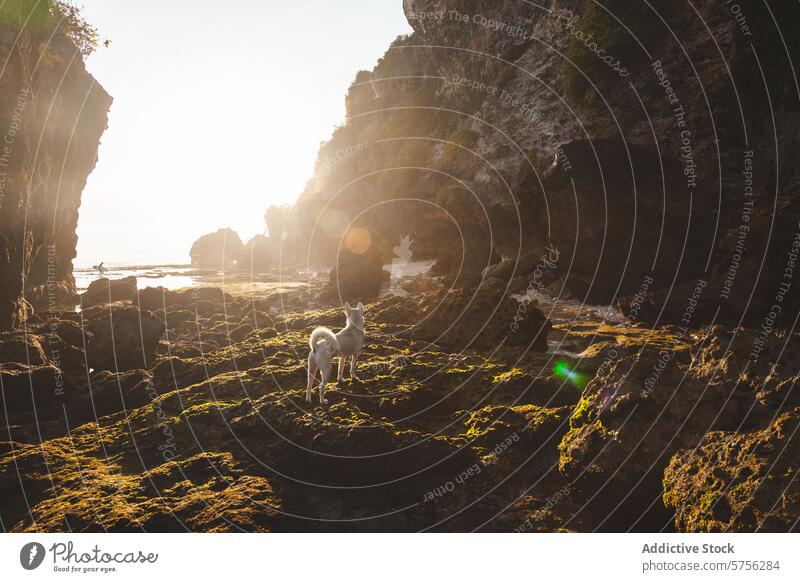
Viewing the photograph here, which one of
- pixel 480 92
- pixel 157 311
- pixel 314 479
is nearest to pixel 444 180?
pixel 480 92

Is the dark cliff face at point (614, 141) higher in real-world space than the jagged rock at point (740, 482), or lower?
higher

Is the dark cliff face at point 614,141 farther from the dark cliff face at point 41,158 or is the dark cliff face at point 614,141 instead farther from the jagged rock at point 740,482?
the dark cliff face at point 41,158

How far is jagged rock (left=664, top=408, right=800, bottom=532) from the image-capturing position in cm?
461

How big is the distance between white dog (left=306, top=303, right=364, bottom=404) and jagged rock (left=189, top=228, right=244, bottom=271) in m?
125

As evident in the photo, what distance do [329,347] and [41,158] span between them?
29.7m

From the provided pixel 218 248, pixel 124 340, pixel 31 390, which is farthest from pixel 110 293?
pixel 218 248

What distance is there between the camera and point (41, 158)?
2583 cm

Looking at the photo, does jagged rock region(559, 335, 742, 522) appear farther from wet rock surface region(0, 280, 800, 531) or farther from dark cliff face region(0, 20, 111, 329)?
dark cliff face region(0, 20, 111, 329)

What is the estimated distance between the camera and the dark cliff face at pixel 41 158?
19.7 metres

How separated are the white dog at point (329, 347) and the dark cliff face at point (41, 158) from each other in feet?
69.4

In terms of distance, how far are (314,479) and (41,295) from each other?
35.9m

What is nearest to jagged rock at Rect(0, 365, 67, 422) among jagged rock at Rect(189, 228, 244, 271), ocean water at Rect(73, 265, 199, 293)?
ocean water at Rect(73, 265, 199, 293)

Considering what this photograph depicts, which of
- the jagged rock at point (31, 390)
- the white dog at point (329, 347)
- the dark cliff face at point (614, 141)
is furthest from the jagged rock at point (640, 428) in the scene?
the jagged rock at point (31, 390)
